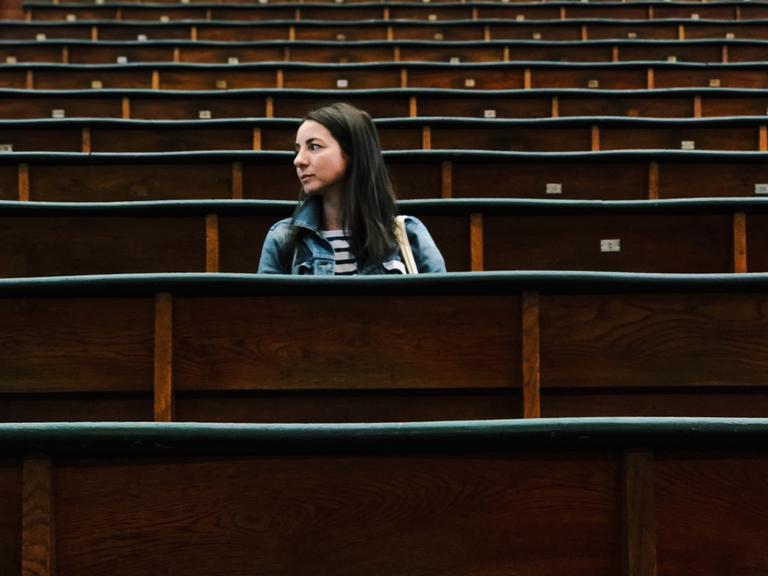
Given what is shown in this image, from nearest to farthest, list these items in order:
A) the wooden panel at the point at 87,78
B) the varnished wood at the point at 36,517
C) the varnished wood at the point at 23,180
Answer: the varnished wood at the point at 36,517 → the varnished wood at the point at 23,180 → the wooden panel at the point at 87,78

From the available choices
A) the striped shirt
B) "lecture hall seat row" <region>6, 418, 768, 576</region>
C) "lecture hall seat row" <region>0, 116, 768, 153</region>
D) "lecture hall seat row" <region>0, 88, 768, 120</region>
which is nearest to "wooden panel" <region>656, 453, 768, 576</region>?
"lecture hall seat row" <region>6, 418, 768, 576</region>

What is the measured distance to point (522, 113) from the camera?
721 millimetres

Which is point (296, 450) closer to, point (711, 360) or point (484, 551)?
point (484, 551)

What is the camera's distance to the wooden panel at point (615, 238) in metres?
0.38

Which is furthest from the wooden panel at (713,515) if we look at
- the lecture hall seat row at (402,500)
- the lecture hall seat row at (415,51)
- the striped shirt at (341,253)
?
the lecture hall seat row at (415,51)

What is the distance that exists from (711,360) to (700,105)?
1.69 feet

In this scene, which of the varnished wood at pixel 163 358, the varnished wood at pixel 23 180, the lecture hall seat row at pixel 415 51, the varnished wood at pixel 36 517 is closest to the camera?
the varnished wood at pixel 36 517

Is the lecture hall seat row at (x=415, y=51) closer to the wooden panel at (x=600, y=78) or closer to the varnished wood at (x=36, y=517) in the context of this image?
the wooden panel at (x=600, y=78)

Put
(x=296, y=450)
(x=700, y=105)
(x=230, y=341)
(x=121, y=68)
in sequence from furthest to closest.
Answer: (x=121, y=68), (x=700, y=105), (x=230, y=341), (x=296, y=450)

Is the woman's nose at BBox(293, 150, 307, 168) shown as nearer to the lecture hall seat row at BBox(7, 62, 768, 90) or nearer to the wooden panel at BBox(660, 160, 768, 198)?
the wooden panel at BBox(660, 160, 768, 198)

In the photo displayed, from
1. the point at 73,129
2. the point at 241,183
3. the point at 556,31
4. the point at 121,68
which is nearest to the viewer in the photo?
the point at 241,183

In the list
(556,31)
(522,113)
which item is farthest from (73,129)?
(556,31)

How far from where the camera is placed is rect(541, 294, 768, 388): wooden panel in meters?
0.26

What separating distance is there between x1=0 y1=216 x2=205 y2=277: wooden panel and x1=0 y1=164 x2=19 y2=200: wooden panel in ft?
0.42
